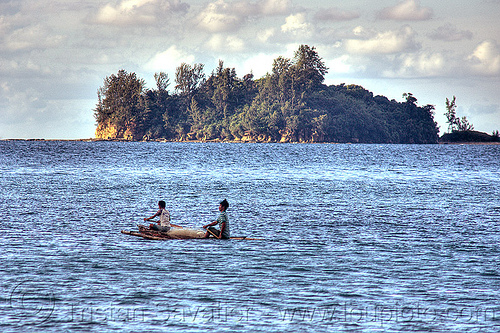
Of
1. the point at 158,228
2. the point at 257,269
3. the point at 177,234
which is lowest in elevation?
the point at 257,269

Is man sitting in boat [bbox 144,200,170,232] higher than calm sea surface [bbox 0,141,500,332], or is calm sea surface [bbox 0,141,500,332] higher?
man sitting in boat [bbox 144,200,170,232]

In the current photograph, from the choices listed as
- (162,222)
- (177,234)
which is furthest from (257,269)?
(162,222)

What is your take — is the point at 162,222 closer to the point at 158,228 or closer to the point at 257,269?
the point at 158,228

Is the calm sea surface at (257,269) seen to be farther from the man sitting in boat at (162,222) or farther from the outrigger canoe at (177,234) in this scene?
the man sitting in boat at (162,222)

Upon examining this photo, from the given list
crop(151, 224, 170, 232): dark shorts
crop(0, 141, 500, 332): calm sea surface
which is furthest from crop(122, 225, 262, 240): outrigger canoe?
crop(0, 141, 500, 332): calm sea surface

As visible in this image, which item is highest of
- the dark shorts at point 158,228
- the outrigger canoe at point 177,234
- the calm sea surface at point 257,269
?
the dark shorts at point 158,228

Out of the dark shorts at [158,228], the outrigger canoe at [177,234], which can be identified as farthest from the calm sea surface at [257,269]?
the dark shorts at [158,228]

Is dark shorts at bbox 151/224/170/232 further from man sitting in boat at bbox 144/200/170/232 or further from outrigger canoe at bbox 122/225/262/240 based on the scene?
outrigger canoe at bbox 122/225/262/240

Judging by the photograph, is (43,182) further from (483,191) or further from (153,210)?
(483,191)

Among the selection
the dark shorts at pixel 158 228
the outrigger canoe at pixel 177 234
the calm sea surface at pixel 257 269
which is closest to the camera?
the calm sea surface at pixel 257 269

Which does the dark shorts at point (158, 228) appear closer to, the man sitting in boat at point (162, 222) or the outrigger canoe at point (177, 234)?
the man sitting in boat at point (162, 222)

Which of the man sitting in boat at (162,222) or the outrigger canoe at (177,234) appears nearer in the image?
the outrigger canoe at (177,234)

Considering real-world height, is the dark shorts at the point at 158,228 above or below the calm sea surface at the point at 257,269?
above

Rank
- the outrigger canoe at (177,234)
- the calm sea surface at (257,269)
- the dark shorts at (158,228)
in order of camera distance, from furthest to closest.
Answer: the dark shorts at (158,228), the outrigger canoe at (177,234), the calm sea surface at (257,269)
